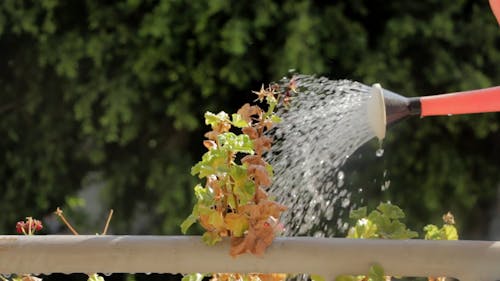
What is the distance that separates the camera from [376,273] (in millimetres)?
1168

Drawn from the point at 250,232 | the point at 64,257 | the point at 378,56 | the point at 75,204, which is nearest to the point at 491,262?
the point at 250,232

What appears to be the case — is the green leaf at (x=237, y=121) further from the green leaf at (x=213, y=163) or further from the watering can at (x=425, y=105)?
the watering can at (x=425, y=105)

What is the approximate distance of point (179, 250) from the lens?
120cm

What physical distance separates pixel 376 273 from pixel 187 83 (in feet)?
7.23

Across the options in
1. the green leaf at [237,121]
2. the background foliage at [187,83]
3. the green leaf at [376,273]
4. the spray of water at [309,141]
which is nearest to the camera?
the green leaf at [376,273]

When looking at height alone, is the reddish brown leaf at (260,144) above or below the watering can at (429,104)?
below

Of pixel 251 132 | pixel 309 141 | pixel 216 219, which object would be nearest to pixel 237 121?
pixel 251 132

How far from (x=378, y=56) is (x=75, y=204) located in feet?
4.57

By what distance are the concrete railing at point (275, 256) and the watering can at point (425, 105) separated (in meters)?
0.33

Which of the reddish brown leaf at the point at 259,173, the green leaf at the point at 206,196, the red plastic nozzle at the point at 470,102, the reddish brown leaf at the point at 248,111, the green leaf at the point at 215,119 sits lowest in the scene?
the green leaf at the point at 206,196

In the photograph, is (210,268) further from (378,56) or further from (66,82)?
(66,82)

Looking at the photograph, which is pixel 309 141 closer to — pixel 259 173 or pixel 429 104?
pixel 429 104

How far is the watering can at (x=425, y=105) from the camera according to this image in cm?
144

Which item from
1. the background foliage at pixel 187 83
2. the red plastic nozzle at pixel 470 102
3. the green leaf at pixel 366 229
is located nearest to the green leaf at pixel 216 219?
the green leaf at pixel 366 229
